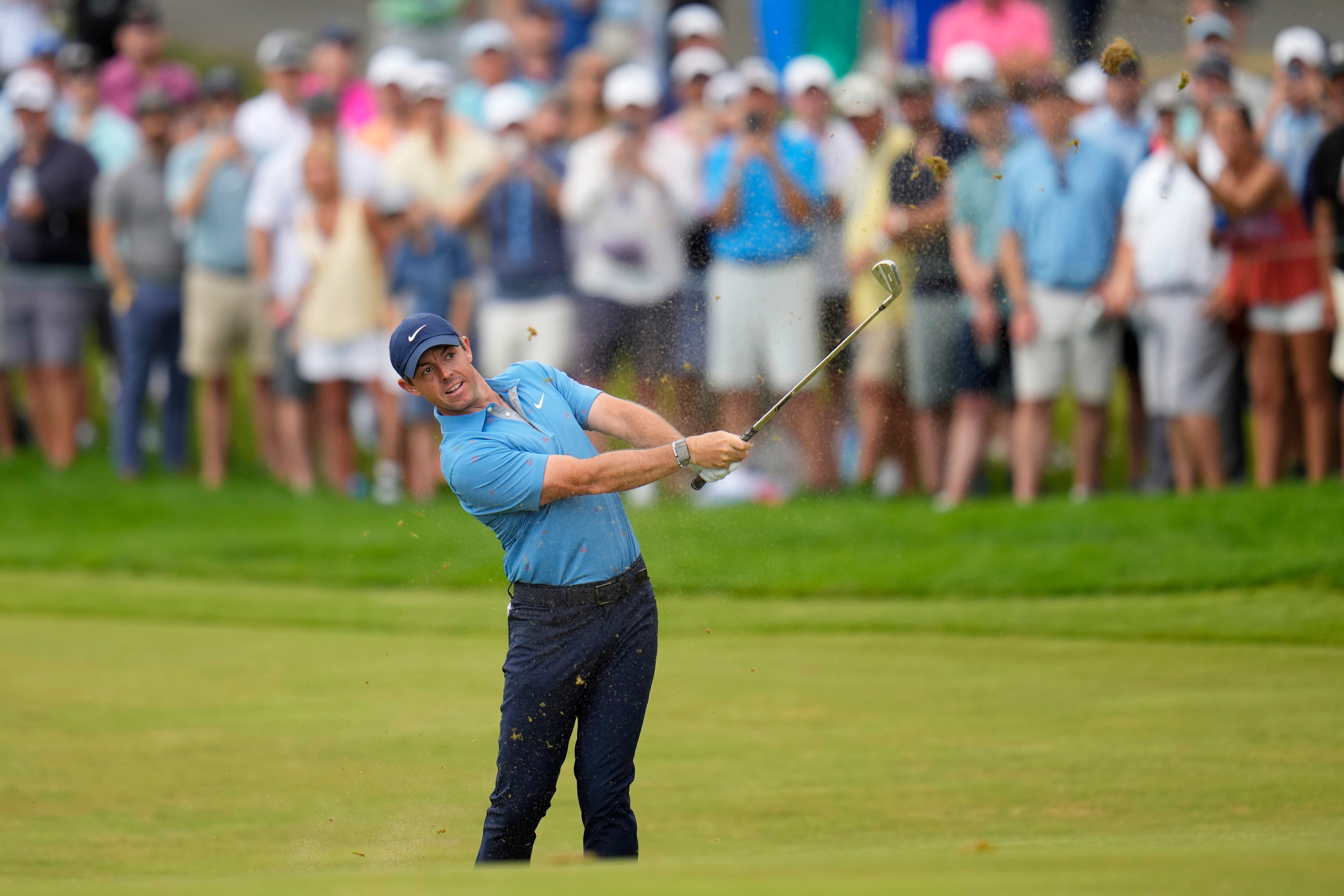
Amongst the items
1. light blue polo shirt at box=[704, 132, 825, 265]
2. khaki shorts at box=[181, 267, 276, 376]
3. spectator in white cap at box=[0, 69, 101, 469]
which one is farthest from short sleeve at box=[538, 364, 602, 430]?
spectator in white cap at box=[0, 69, 101, 469]

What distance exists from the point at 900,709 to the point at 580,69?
21.0ft

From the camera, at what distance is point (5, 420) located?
14516 millimetres

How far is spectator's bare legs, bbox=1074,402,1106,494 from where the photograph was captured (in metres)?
11.2

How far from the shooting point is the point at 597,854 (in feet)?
17.3

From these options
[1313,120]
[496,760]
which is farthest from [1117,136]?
[496,760]

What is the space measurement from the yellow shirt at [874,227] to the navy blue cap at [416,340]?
4.58 metres

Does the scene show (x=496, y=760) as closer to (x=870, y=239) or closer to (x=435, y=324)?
(x=435, y=324)

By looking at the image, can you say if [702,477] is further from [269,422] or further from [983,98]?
[269,422]

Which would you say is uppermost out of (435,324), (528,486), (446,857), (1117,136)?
(1117,136)

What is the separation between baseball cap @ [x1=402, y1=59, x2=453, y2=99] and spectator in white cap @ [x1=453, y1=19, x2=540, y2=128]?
649 mm

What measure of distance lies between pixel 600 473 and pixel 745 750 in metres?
2.14

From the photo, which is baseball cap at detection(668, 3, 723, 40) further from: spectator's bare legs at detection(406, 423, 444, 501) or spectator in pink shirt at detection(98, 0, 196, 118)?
spectator in pink shirt at detection(98, 0, 196, 118)

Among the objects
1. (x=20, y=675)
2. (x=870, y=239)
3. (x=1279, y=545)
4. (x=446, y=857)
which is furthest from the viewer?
(x=870, y=239)

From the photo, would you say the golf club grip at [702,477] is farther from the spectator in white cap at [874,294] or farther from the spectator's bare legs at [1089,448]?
the spectator's bare legs at [1089,448]
